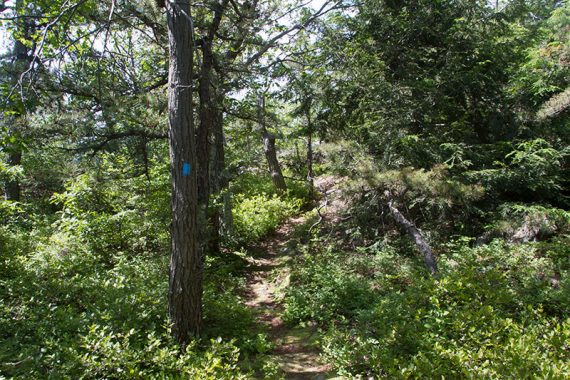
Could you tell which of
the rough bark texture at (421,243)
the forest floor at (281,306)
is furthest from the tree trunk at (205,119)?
the rough bark texture at (421,243)

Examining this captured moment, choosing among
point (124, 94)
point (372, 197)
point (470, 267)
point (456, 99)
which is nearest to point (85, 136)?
point (124, 94)

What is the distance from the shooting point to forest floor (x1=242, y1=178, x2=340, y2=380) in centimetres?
480

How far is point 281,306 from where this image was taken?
271 inches

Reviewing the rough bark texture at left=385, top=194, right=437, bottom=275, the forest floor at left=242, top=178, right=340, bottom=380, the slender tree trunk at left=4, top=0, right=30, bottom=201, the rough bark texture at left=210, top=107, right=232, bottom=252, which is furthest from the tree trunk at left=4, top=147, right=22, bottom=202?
the rough bark texture at left=385, top=194, right=437, bottom=275

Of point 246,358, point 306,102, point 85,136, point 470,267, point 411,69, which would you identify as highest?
point 411,69

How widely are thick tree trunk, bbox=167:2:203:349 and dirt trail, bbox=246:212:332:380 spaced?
1.35 m

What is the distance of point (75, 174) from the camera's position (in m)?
7.39

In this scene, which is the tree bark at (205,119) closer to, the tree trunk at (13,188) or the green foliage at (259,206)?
the green foliage at (259,206)

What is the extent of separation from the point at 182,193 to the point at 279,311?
126 inches

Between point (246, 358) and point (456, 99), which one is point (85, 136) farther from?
point (456, 99)

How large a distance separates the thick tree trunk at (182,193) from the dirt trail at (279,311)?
1.35 meters

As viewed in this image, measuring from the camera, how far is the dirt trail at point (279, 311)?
480 centimetres

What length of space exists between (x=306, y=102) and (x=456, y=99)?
12.1ft

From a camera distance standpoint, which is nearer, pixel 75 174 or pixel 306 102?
pixel 75 174
